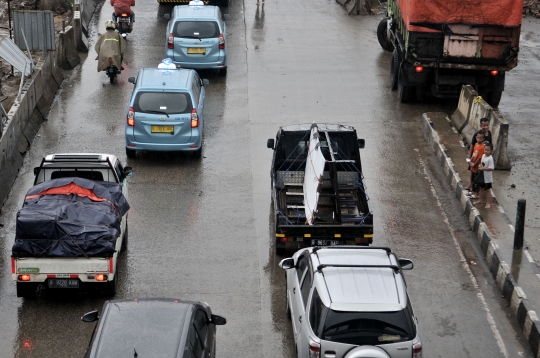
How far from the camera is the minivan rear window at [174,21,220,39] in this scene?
2425 cm

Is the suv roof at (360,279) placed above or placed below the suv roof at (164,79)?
above

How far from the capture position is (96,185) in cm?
1420

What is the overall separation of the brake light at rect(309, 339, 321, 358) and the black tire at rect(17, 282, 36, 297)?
4497 mm

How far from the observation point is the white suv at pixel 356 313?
33.9ft

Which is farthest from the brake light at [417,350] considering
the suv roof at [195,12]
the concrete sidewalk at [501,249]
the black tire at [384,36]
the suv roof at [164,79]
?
the black tire at [384,36]

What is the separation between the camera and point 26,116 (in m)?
20.2

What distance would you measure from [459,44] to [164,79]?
663 cm

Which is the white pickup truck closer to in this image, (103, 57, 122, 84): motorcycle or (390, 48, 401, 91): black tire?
(103, 57, 122, 84): motorcycle

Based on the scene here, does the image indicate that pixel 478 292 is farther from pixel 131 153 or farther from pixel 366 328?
pixel 131 153

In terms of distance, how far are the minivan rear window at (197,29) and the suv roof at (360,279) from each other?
44.1ft

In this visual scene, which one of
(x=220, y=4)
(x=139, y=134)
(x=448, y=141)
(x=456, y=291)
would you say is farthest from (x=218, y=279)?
(x=220, y=4)

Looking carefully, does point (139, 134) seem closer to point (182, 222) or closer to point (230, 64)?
point (182, 222)

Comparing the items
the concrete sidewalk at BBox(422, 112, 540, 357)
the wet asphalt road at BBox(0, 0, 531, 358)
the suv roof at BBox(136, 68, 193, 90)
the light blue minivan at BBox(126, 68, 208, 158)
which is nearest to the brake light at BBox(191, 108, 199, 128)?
the light blue minivan at BBox(126, 68, 208, 158)

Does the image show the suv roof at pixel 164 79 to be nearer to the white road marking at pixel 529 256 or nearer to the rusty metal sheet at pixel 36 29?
the rusty metal sheet at pixel 36 29
